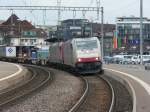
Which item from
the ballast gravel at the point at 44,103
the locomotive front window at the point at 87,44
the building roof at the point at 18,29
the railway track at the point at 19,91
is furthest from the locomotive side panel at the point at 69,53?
the building roof at the point at 18,29

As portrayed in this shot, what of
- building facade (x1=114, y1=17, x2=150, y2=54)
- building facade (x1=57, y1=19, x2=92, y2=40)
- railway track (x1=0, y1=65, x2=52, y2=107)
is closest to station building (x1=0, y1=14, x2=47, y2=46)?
building facade (x1=114, y1=17, x2=150, y2=54)

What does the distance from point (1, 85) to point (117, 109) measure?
1149 cm

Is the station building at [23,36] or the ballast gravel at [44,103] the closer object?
the ballast gravel at [44,103]

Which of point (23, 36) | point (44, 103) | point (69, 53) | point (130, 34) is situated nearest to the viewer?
point (44, 103)

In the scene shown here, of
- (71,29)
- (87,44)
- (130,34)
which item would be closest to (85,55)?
(87,44)

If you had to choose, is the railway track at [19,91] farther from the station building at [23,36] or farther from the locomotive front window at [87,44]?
the station building at [23,36]

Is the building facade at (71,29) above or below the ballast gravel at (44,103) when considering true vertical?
above

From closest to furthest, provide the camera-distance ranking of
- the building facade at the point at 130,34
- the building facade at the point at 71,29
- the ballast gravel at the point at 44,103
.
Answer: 1. the ballast gravel at the point at 44,103
2. the building facade at the point at 71,29
3. the building facade at the point at 130,34

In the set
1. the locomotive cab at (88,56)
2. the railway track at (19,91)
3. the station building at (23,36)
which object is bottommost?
the railway track at (19,91)

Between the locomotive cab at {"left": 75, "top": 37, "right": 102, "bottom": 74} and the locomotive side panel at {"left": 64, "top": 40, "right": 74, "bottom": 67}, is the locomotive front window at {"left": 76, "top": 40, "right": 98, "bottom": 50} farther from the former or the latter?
the locomotive side panel at {"left": 64, "top": 40, "right": 74, "bottom": 67}

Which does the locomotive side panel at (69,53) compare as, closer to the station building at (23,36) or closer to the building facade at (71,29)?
the building facade at (71,29)

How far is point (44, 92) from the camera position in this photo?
22.6 m

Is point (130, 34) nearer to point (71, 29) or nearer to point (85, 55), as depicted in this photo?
point (71, 29)

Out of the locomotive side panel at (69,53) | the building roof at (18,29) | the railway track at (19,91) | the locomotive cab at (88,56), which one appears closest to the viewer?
the railway track at (19,91)
